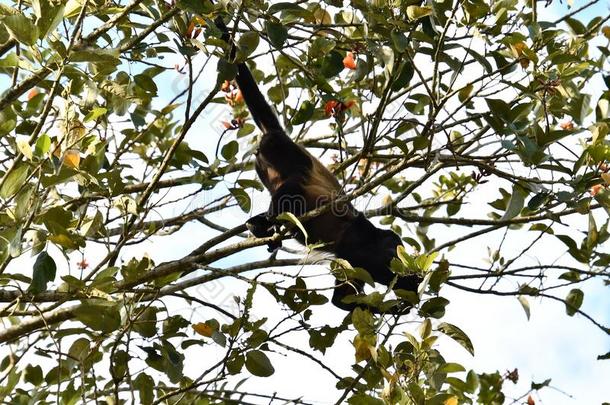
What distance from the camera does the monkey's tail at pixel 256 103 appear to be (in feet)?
15.7

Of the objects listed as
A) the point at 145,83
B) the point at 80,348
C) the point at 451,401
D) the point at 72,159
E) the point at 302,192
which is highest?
the point at 302,192

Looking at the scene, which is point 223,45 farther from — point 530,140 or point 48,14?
point 530,140

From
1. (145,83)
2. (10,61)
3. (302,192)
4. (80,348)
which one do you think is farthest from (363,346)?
(302,192)

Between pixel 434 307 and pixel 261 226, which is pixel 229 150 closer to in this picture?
pixel 261 226

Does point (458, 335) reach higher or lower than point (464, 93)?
lower

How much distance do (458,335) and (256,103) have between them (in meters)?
2.37

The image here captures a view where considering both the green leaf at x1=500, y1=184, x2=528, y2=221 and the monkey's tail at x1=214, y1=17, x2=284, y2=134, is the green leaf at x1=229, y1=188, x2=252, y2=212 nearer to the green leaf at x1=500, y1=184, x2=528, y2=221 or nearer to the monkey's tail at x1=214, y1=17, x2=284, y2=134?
the monkey's tail at x1=214, y1=17, x2=284, y2=134

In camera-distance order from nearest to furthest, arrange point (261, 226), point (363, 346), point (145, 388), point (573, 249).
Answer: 1. point (363, 346)
2. point (145, 388)
3. point (573, 249)
4. point (261, 226)

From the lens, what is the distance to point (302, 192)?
5008 mm

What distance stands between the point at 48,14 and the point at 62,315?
125 centimetres

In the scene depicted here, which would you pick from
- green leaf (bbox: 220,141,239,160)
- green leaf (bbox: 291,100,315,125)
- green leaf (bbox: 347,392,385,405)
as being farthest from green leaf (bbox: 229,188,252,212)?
green leaf (bbox: 347,392,385,405)

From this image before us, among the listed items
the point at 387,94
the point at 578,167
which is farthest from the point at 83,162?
the point at 578,167

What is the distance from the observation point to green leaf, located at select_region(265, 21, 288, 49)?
10.2ft

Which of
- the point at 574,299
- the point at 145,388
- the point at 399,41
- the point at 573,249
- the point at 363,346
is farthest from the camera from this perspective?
the point at 574,299
